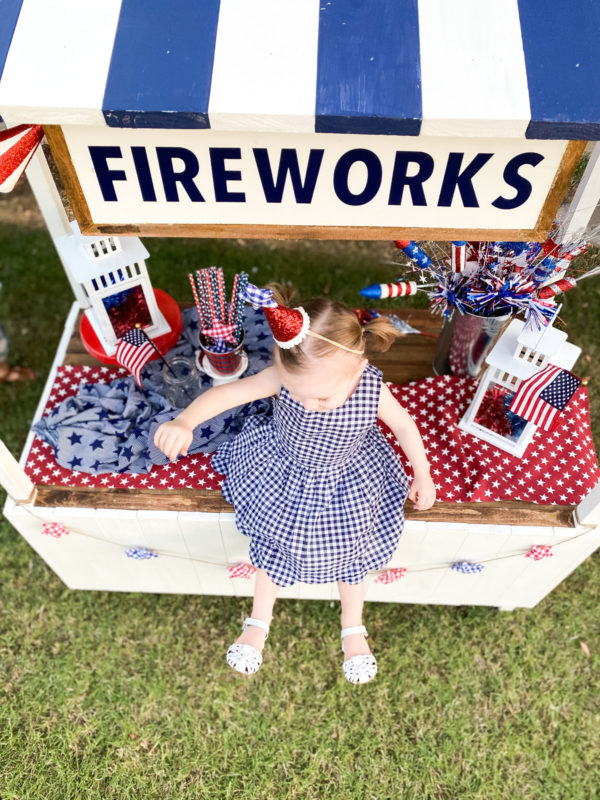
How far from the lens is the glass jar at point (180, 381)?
2.61 metres

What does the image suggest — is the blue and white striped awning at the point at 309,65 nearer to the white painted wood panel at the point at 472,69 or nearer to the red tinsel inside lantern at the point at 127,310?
the white painted wood panel at the point at 472,69

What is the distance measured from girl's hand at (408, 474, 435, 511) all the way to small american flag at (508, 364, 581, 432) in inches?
16.2

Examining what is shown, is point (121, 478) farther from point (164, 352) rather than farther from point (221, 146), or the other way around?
point (221, 146)

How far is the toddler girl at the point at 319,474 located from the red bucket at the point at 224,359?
22 cm

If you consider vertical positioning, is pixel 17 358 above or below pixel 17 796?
above

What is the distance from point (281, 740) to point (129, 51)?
2.60m

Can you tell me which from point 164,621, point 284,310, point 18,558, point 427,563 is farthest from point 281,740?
point 284,310

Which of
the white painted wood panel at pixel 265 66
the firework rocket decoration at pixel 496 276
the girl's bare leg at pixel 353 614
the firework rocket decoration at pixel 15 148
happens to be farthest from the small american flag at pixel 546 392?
the firework rocket decoration at pixel 15 148

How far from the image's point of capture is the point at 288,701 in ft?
9.31

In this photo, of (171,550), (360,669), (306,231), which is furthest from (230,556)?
(306,231)

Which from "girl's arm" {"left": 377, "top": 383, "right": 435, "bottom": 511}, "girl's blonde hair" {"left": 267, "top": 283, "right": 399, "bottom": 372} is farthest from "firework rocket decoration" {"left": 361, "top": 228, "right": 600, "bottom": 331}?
"girl's arm" {"left": 377, "top": 383, "right": 435, "bottom": 511}

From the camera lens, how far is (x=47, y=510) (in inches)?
93.7

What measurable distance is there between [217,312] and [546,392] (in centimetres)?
120

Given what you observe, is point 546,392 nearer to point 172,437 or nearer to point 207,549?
point 172,437
